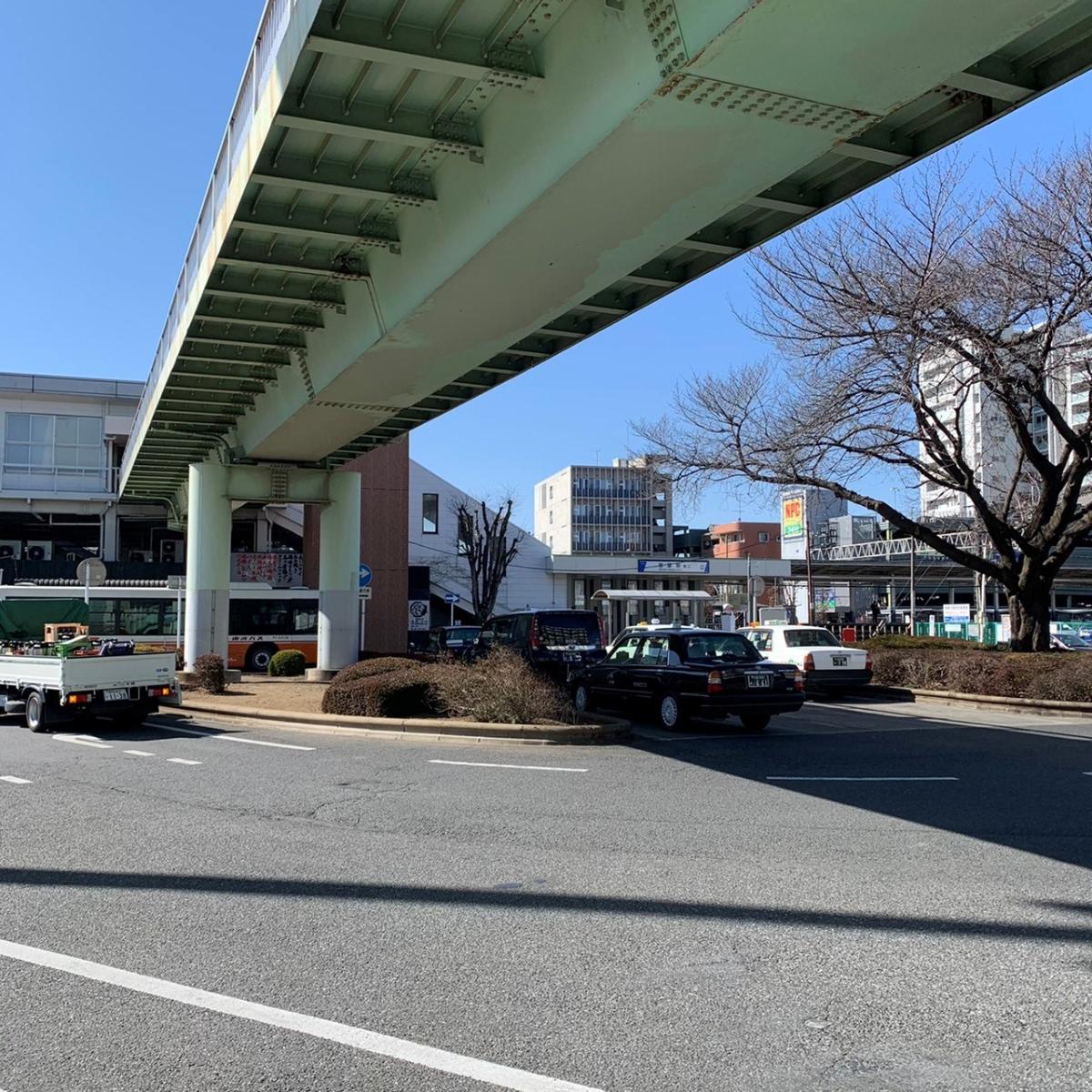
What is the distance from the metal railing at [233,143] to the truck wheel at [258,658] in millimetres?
A: 14274

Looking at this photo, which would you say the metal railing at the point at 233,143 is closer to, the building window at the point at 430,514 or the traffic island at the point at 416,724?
the traffic island at the point at 416,724

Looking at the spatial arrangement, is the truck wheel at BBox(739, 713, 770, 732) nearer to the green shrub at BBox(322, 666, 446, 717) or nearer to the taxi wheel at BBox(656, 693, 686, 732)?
the taxi wheel at BBox(656, 693, 686, 732)

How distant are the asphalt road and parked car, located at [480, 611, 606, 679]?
25.9 ft

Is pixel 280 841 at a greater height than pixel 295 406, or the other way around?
pixel 295 406

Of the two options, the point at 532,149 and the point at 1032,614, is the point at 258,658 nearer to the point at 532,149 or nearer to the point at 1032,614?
the point at 1032,614

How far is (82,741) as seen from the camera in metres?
14.3

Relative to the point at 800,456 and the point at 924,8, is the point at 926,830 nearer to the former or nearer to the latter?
the point at 924,8

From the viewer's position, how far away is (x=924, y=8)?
6020 millimetres

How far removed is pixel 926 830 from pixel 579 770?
13.5 feet

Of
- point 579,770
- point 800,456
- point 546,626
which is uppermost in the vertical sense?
point 800,456

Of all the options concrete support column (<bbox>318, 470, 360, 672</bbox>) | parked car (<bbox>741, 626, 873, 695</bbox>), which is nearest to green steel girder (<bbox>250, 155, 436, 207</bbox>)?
parked car (<bbox>741, 626, 873, 695</bbox>)

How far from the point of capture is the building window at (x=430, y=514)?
57.4 metres

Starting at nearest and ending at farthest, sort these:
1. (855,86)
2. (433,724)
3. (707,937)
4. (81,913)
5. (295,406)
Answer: (707,937) < (81,913) < (855,86) < (433,724) < (295,406)

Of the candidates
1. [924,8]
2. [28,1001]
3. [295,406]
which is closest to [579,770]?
[28,1001]
